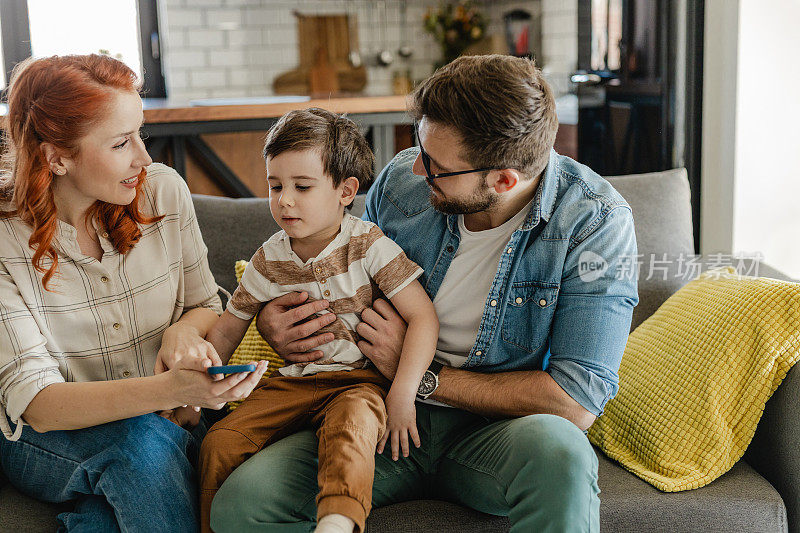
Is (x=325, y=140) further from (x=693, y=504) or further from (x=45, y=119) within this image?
(x=693, y=504)

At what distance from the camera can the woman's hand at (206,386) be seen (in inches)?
55.3

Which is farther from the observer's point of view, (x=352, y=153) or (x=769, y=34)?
(x=769, y=34)

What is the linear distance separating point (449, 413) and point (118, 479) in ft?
2.23

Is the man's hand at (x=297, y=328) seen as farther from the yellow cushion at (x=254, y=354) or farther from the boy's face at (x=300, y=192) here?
the yellow cushion at (x=254, y=354)

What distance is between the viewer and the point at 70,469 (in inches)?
59.3

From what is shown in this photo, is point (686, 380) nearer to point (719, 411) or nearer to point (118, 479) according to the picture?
Result: point (719, 411)

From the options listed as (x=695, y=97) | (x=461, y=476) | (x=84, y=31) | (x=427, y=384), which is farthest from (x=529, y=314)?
(x=84, y=31)

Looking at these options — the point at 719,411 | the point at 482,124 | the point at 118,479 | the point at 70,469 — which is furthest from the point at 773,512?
the point at 70,469

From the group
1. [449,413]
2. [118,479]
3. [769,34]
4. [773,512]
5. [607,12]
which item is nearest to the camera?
[118,479]

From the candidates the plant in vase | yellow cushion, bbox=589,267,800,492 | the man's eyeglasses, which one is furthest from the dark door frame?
the plant in vase

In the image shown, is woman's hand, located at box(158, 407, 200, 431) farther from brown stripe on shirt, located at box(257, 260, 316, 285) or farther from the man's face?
the man's face

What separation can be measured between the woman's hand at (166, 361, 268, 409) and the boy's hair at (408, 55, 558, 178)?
1.97 ft

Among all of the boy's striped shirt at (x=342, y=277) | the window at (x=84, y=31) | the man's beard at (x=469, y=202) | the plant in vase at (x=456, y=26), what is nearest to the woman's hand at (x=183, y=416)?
the boy's striped shirt at (x=342, y=277)

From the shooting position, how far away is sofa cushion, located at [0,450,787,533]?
155 centimetres
